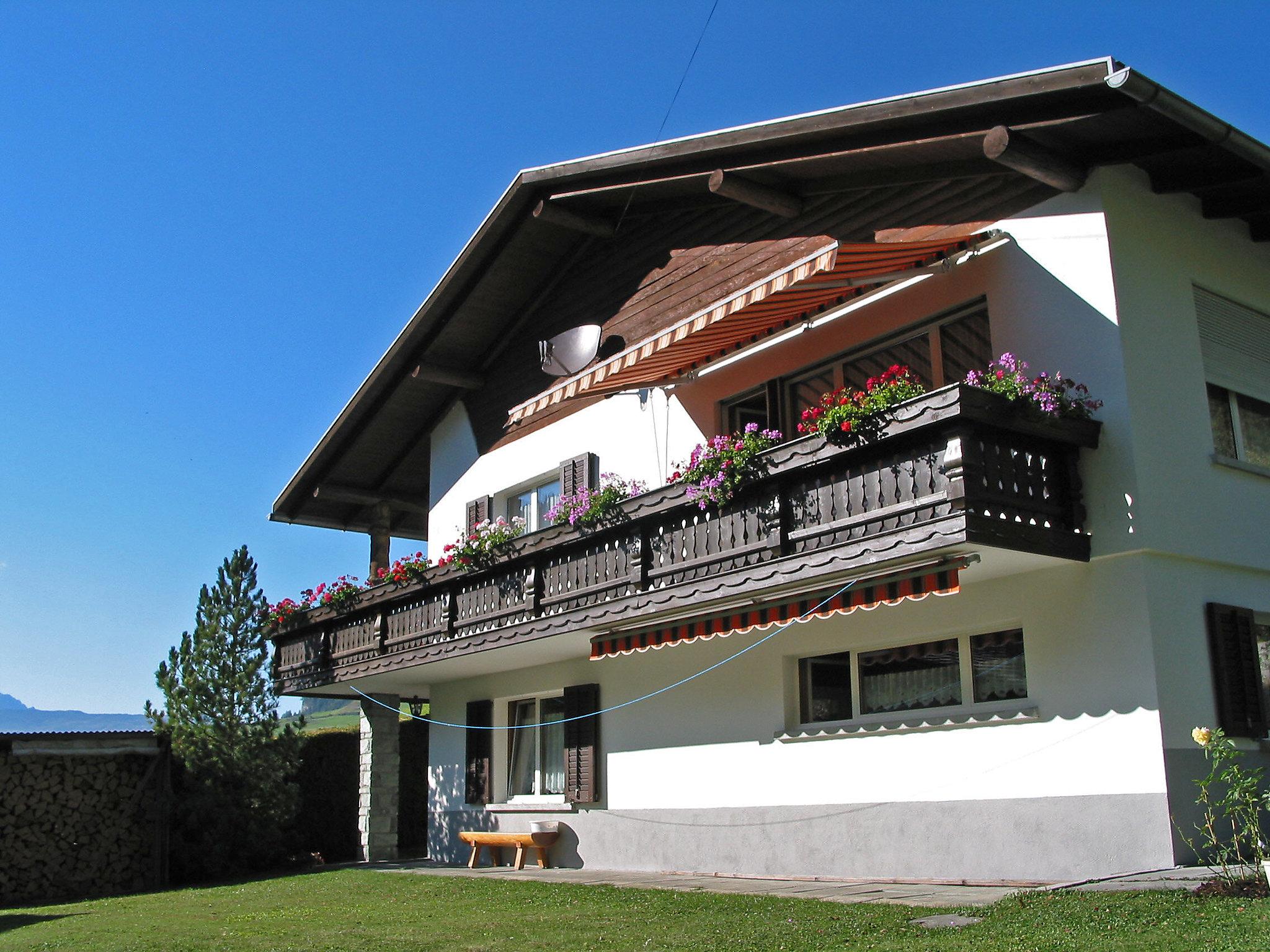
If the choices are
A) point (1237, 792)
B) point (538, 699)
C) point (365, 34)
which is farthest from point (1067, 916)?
point (538, 699)

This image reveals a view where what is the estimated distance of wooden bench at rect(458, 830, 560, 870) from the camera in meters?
16.7

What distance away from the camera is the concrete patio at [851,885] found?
9500 millimetres

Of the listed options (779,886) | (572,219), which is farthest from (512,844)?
(572,219)

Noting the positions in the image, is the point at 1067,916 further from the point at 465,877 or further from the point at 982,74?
the point at 465,877

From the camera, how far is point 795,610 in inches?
471

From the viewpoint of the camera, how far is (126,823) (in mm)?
19844

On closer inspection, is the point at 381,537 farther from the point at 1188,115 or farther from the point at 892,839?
the point at 1188,115

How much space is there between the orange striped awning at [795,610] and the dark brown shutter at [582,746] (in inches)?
80.6

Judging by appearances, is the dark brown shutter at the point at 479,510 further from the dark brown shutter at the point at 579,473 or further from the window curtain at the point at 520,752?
the window curtain at the point at 520,752

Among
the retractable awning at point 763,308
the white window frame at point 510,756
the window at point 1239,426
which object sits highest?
the retractable awning at point 763,308

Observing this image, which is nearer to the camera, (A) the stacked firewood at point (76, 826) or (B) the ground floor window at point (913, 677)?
(B) the ground floor window at point (913, 677)

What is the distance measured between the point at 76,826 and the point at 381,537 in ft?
25.3

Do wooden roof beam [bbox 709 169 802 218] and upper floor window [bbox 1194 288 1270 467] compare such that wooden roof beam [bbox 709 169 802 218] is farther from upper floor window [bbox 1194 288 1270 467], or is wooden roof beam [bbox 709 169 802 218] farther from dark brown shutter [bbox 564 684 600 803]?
dark brown shutter [bbox 564 684 600 803]

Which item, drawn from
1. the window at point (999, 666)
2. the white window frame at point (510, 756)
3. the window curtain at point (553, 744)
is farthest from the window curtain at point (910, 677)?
the window curtain at point (553, 744)
